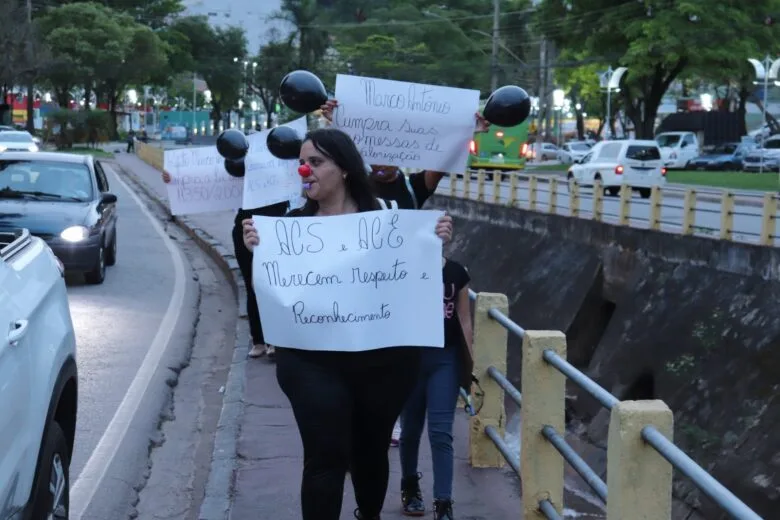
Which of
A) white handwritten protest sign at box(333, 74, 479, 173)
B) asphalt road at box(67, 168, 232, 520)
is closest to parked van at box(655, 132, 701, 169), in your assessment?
asphalt road at box(67, 168, 232, 520)

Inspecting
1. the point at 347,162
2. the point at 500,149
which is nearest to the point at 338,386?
→ the point at 347,162

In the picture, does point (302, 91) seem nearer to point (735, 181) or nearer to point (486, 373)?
point (486, 373)

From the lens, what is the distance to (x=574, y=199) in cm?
1897

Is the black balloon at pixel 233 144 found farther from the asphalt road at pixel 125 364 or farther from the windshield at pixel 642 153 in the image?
the windshield at pixel 642 153

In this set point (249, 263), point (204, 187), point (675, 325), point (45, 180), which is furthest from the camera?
point (45, 180)

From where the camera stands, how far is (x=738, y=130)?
229ft

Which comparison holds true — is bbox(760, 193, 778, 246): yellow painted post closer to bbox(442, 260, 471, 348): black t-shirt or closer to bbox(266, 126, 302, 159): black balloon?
bbox(266, 126, 302, 159): black balloon

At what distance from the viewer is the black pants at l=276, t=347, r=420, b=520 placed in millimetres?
4117

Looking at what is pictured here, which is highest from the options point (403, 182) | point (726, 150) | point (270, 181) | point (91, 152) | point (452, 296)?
point (403, 182)

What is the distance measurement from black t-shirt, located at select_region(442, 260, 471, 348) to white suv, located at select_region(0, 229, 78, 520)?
5.28ft

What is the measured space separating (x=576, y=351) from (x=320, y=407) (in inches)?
533

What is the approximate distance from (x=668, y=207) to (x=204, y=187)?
10.4 m

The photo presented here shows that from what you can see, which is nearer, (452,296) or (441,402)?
(452,296)

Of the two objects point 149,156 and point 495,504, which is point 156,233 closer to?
point 495,504
